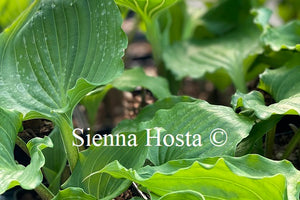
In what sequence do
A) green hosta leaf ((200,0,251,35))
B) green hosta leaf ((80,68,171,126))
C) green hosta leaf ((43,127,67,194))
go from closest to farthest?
green hosta leaf ((43,127,67,194)) < green hosta leaf ((80,68,171,126)) < green hosta leaf ((200,0,251,35))

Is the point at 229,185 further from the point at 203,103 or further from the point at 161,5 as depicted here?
the point at 161,5

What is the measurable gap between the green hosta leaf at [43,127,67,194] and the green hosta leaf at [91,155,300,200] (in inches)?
6.5

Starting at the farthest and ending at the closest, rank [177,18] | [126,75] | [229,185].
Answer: [177,18] < [126,75] < [229,185]

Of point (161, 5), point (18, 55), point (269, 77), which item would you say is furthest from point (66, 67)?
point (269, 77)

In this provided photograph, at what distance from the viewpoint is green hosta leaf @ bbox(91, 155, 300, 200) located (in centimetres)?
48

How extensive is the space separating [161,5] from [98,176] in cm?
26

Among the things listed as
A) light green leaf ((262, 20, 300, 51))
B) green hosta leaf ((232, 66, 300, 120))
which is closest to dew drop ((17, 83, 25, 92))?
green hosta leaf ((232, 66, 300, 120))

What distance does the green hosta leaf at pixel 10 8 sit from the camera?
896 millimetres

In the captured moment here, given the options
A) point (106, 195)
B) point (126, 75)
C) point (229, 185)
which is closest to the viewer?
point (229, 185)

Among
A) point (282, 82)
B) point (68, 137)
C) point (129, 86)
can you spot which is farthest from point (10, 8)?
point (282, 82)

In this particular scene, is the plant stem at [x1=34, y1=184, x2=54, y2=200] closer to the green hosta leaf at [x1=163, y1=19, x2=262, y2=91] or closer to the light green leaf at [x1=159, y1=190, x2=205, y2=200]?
the light green leaf at [x1=159, y1=190, x2=205, y2=200]

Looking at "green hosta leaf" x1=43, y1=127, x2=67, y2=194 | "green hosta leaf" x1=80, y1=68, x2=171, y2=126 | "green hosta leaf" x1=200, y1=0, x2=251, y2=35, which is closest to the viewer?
"green hosta leaf" x1=43, y1=127, x2=67, y2=194

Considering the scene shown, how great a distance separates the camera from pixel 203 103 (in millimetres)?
649

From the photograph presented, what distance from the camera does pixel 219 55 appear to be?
37.5 inches
